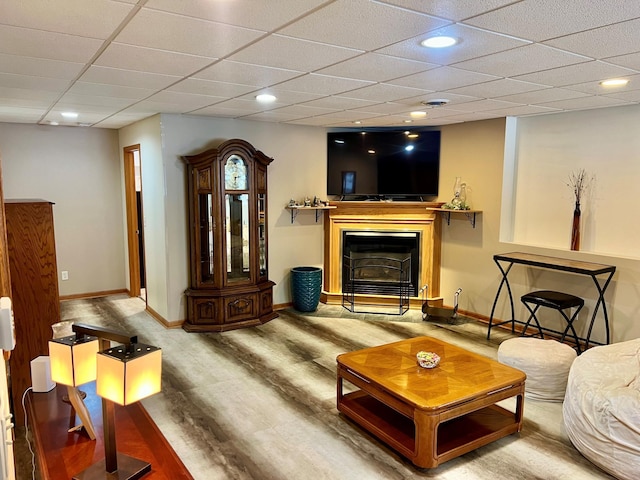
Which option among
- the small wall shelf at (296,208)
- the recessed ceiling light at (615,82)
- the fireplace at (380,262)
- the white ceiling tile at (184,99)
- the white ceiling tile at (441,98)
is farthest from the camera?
the fireplace at (380,262)

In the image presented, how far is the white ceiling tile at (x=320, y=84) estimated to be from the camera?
126 inches

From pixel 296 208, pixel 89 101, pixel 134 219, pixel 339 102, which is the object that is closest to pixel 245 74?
pixel 339 102

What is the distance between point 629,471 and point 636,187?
2.80 m

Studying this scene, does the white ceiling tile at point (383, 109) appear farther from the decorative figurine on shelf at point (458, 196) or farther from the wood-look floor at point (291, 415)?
the wood-look floor at point (291, 415)

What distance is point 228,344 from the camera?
4.75m

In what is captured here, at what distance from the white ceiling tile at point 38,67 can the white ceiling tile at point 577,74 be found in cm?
289

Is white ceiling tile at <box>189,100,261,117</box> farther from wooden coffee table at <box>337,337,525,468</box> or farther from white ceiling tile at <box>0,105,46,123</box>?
wooden coffee table at <box>337,337,525,468</box>

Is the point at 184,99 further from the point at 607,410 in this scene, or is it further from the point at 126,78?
the point at 607,410

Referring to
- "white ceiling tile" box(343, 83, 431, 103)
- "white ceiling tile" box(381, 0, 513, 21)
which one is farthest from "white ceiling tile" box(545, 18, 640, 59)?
"white ceiling tile" box(343, 83, 431, 103)

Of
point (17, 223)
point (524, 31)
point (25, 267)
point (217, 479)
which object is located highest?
point (524, 31)

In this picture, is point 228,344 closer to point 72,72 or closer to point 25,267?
point 25,267

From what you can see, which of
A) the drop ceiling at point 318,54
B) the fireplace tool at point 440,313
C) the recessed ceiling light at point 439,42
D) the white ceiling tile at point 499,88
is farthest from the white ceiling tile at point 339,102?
the fireplace tool at point 440,313

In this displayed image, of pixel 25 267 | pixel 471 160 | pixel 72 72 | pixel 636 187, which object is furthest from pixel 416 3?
pixel 471 160

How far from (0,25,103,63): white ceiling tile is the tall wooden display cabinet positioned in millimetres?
2281
